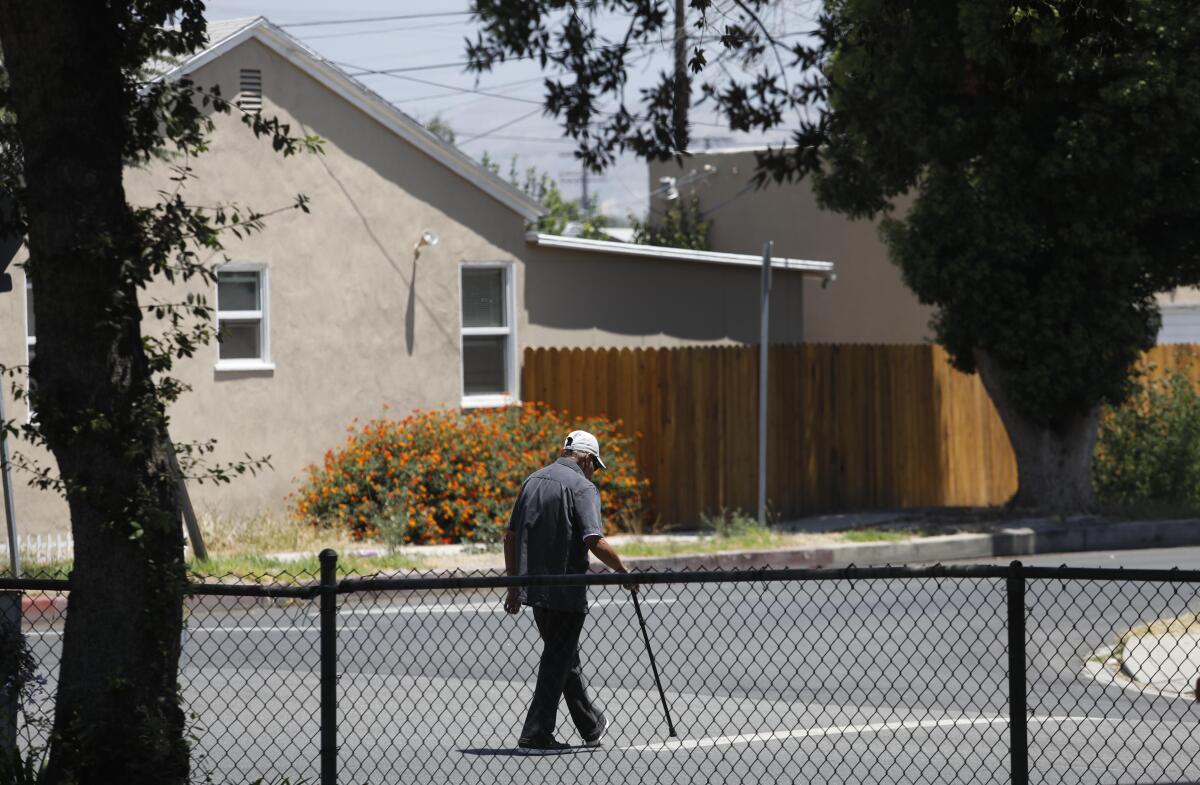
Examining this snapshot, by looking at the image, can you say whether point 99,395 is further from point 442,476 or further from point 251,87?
point 251,87

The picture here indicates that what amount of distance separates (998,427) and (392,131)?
357 inches

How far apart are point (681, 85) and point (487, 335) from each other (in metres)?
10.7

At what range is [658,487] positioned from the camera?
65.9 feet

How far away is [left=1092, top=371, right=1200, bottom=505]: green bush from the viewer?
21844 mm

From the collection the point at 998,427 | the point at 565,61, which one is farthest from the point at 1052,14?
the point at 998,427

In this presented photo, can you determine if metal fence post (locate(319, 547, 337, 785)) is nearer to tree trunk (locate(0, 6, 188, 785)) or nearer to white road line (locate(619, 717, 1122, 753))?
tree trunk (locate(0, 6, 188, 785))

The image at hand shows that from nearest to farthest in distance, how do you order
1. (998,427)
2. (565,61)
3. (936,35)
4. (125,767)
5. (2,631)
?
(125,767)
(2,631)
(565,61)
(936,35)
(998,427)

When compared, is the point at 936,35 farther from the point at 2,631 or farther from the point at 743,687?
the point at 2,631

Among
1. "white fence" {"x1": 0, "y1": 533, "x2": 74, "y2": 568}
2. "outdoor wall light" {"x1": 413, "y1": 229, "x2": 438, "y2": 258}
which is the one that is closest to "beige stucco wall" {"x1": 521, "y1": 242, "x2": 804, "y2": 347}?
"outdoor wall light" {"x1": 413, "y1": 229, "x2": 438, "y2": 258}

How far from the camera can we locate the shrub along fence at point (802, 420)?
20.2 metres

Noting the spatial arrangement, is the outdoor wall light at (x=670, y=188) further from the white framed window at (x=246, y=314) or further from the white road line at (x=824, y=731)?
the white road line at (x=824, y=731)

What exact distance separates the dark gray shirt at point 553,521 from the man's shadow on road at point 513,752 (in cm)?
79

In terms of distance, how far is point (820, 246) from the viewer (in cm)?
2995

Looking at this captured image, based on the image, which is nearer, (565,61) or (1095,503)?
(565,61)
